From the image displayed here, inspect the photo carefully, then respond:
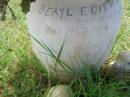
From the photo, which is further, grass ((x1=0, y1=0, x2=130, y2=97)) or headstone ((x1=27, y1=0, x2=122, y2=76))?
grass ((x1=0, y1=0, x2=130, y2=97))

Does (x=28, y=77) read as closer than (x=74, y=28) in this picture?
No

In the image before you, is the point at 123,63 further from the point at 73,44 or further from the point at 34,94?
the point at 34,94

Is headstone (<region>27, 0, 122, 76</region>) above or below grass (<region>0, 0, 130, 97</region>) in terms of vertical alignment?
above

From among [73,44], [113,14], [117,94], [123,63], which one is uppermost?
[113,14]

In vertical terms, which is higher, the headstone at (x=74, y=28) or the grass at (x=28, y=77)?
the headstone at (x=74, y=28)

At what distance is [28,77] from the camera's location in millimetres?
2859

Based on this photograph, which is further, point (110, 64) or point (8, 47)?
point (8, 47)

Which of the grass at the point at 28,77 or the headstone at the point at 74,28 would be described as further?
the grass at the point at 28,77

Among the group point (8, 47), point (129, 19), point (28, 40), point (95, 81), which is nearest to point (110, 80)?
point (95, 81)

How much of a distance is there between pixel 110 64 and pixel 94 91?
39 cm

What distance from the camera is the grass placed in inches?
104

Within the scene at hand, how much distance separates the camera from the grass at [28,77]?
2.65 m

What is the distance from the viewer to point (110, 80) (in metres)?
2.81

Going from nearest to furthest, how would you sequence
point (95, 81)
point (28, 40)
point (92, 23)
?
point (92, 23) → point (95, 81) → point (28, 40)
